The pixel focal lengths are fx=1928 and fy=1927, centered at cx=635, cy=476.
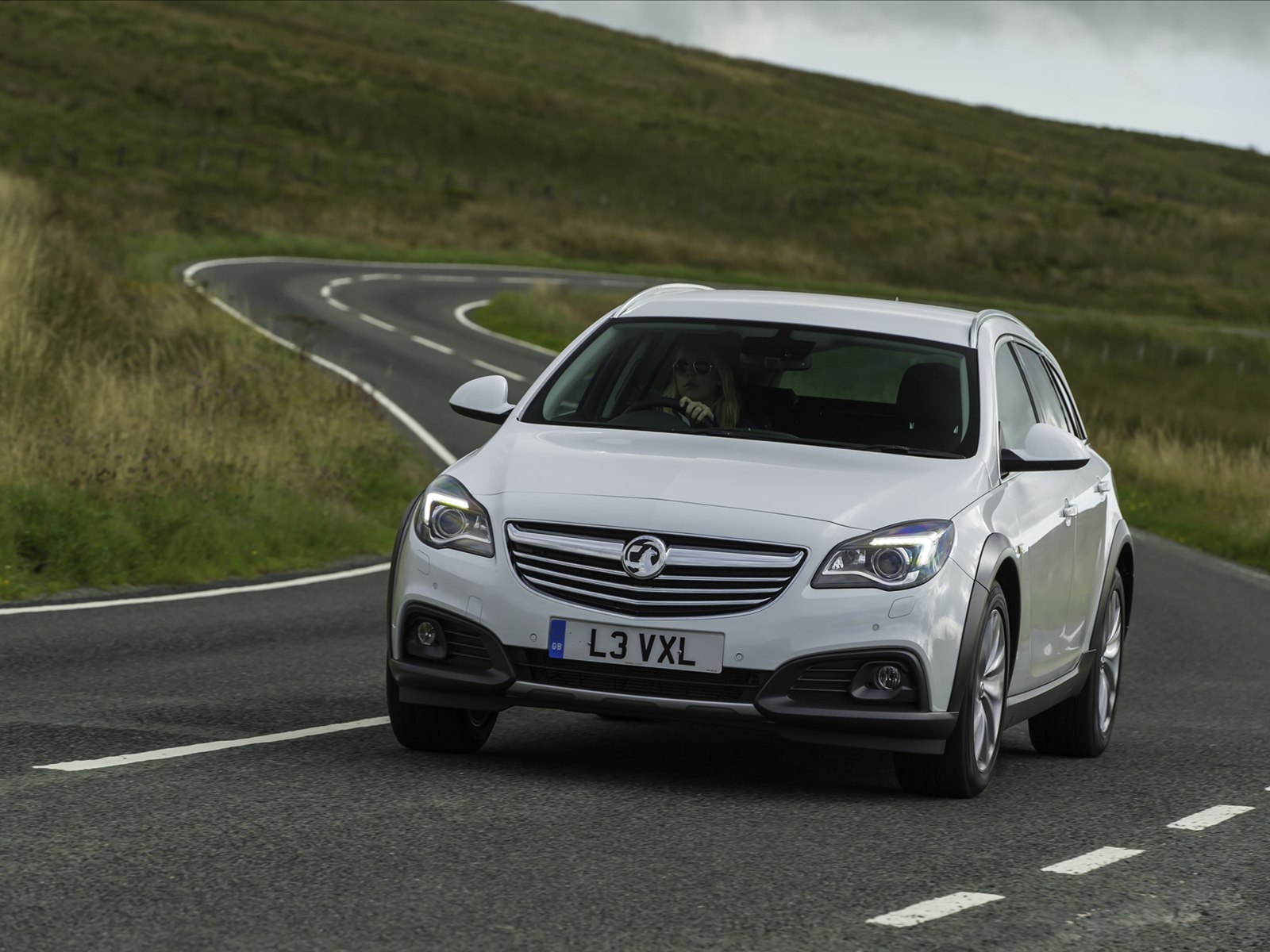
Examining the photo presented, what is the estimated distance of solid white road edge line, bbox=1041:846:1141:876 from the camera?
5.69 m

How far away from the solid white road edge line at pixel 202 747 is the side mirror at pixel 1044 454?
2697 mm

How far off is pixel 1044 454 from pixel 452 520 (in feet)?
7.32

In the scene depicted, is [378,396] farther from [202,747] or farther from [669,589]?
[669,589]

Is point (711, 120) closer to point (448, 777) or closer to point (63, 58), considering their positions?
point (63, 58)

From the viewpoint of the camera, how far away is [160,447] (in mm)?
13875

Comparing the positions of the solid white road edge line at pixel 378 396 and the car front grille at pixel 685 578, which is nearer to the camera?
the car front grille at pixel 685 578

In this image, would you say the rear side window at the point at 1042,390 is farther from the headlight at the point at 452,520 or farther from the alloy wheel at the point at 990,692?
the headlight at the point at 452,520

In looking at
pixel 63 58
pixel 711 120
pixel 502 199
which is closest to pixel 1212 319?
pixel 502 199

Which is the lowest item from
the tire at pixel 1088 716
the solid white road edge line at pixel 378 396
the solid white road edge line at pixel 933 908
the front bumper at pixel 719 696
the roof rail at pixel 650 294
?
the solid white road edge line at pixel 378 396

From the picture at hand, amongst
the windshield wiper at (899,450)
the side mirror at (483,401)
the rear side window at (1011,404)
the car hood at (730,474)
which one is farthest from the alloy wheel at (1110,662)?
the side mirror at (483,401)

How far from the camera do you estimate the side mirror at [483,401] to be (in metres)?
A: 7.37

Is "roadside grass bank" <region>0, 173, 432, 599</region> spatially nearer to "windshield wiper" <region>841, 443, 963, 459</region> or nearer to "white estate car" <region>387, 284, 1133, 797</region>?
"white estate car" <region>387, 284, 1133, 797</region>

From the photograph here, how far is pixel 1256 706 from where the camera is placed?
1005 centimetres

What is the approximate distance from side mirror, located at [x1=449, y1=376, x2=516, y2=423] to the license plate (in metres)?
1.33
